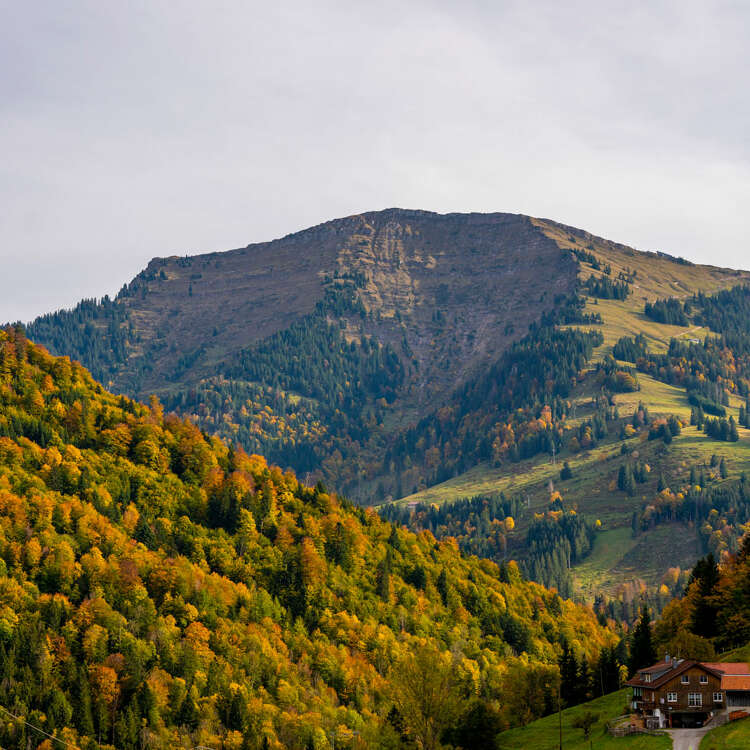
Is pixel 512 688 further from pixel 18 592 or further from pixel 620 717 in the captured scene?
pixel 18 592

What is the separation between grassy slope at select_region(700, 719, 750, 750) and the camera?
116m

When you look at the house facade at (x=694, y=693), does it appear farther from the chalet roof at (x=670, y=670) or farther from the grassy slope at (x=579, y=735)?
the grassy slope at (x=579, y=735)

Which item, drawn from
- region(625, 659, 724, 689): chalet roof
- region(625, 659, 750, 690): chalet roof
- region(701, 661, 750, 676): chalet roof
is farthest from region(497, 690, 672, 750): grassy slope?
region(701, 661, 750, 676): chalet roof

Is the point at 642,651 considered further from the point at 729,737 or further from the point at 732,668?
the point at 729,737

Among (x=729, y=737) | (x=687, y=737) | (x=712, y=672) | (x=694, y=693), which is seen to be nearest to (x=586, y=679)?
(x=694, y=693)

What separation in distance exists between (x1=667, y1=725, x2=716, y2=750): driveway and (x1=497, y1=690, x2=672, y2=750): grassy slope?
1.08 m

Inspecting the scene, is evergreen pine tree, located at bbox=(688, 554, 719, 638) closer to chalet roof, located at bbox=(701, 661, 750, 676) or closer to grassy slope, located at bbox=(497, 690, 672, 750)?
grassy slope, located at bbox=(497, 690, 672, 750)

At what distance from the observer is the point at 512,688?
183375 mm

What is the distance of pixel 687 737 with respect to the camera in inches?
4961

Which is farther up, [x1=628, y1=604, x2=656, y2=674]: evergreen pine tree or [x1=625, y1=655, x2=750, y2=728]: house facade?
[x1=625, y1=655, x2=750, y2=728]: house facade

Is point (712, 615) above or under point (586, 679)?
above

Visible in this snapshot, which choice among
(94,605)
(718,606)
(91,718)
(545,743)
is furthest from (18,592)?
(718,606)

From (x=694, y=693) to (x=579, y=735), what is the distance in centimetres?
1827

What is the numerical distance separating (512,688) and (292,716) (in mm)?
39278
